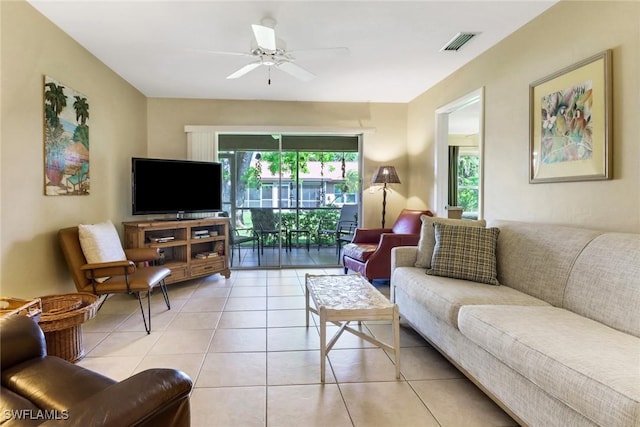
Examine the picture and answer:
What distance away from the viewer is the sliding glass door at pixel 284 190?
519 cm

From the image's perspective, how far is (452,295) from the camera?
212 cm

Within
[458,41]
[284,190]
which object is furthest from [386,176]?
[458,41]

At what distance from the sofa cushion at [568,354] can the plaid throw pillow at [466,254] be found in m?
0.58

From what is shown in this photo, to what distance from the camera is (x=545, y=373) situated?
1.34 m

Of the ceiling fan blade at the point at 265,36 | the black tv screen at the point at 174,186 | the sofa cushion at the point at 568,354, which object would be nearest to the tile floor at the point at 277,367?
the sofa cushion at the point at 568,354

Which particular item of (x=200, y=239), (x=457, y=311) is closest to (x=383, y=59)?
(x=457, y=311)

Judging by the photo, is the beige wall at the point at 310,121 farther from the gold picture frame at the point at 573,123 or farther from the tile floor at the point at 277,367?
the gold picture frame at the point at 573,123

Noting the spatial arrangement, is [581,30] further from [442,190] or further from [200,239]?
[200,239]

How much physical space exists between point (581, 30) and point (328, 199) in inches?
146

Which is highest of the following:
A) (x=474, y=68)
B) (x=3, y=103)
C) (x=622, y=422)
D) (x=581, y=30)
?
(x=474, y=68)

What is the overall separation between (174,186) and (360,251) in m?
2.45

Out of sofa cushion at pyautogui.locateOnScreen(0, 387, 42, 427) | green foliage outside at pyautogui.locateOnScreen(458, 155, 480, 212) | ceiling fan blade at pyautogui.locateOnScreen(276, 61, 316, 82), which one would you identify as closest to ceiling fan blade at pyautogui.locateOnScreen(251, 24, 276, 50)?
ceiling fan blade at pyautogui.locateOnScreen(276, 61, 316, 82)

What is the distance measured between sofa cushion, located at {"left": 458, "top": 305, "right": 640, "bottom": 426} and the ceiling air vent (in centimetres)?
231

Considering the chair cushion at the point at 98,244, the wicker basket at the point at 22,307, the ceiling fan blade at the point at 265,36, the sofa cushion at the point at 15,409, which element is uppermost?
the ceiling fan blade at the point at 265,36
